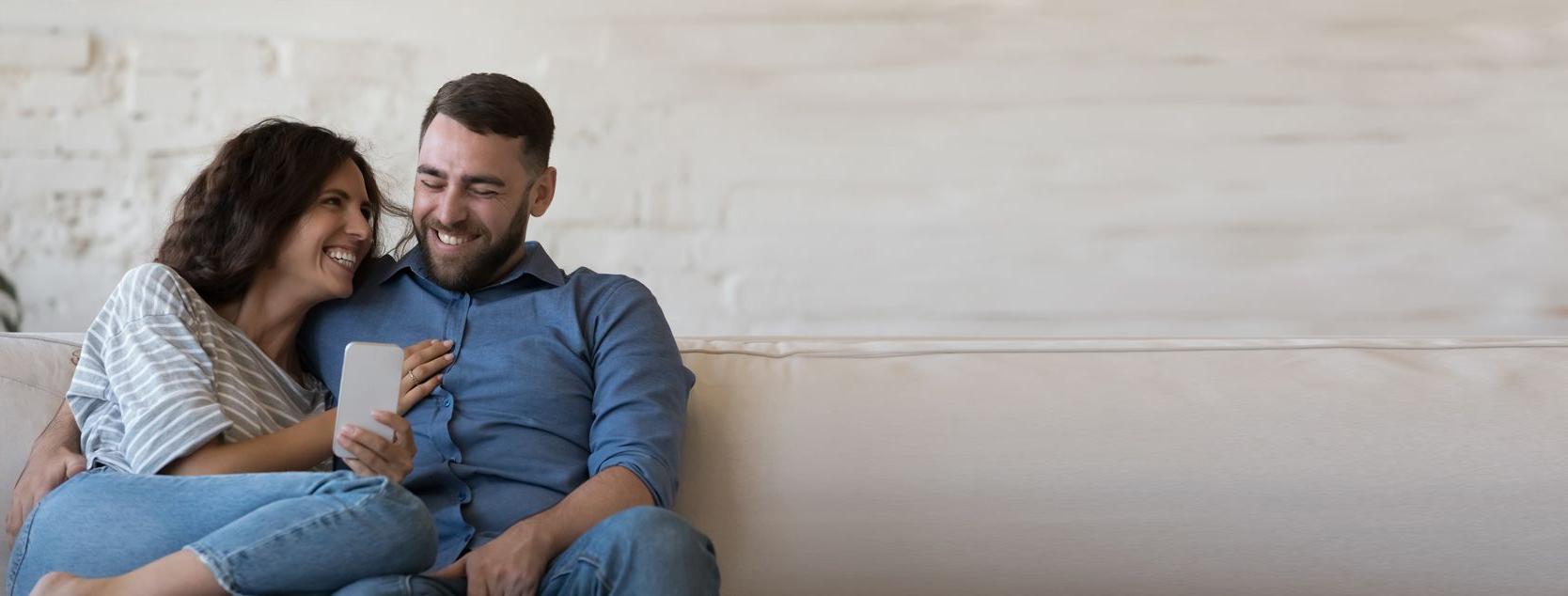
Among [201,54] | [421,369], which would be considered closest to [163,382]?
[421,369]

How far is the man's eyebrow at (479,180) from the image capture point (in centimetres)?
178

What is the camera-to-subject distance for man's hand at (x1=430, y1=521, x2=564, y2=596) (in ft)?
4.71

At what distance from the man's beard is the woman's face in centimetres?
8

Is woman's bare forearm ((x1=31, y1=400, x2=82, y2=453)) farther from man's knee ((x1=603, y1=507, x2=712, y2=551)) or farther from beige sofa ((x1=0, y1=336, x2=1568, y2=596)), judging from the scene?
man's knee ((x1=603, y1=507, x2=712, y2=551))

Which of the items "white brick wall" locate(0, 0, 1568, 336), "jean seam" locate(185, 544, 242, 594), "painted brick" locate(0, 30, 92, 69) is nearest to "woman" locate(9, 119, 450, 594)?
"jean seam" locate(185, 544, 242, 594)

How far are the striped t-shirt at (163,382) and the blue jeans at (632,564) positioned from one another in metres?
0.28

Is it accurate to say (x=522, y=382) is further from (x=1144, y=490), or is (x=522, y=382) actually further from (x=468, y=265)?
(x=1144, y=490)

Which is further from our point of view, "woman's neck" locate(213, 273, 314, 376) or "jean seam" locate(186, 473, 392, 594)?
"woman's neck" locate(213, 273, 314, 376)

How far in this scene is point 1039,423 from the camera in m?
1.78

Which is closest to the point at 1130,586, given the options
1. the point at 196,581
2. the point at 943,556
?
the point at 943,556

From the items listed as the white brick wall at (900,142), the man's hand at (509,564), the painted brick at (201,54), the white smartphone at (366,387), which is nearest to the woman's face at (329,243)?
the white smartphone at (366,387)

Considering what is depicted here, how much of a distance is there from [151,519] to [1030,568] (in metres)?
1.01

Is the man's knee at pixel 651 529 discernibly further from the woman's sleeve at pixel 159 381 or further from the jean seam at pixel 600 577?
the woman's sleeve at pixel 159 381

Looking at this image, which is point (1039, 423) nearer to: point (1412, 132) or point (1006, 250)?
point (1006, 250)
